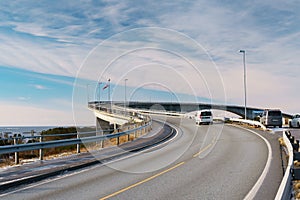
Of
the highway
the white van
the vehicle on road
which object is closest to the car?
the vehicle on road

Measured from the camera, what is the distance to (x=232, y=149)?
1864 cm

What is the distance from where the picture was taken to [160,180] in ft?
35.3

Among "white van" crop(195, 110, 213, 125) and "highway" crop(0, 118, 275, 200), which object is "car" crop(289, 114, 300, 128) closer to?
"white van" crop(195, 110, 213, 125)

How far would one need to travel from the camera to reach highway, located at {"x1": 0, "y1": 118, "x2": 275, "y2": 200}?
888cm

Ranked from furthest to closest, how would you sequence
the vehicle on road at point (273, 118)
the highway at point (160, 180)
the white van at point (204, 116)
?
the white van at point (204, 116) → the vehicle on road at point (273, 118) → the highway at point (160, 180)

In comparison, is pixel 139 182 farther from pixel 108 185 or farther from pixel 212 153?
pixel 212 153

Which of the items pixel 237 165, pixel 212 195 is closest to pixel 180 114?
pixel 237 165

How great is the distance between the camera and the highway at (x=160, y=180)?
8883 mm

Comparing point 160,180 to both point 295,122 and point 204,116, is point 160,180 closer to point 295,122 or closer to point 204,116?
point 295,122

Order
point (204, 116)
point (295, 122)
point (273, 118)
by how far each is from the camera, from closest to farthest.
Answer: point (273, 118) → point (295, 122) → point (204, 116)

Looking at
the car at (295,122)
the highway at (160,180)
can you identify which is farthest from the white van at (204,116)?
the highway at (160,180)

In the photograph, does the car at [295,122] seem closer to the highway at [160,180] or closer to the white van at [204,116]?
the white van at [204,116]

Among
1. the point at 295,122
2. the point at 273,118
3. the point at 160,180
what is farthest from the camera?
the point at 295,122

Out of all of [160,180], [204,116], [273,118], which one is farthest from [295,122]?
[160,180]
